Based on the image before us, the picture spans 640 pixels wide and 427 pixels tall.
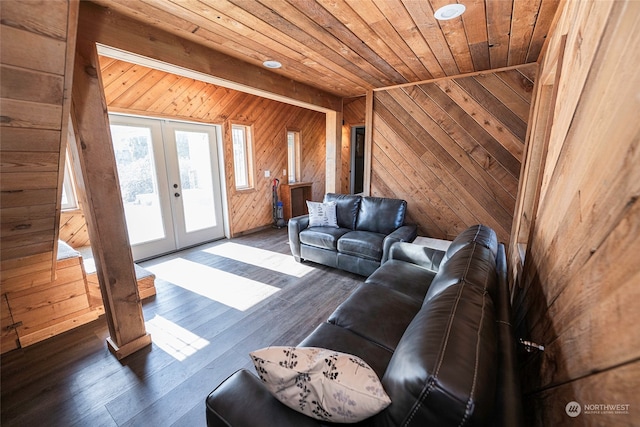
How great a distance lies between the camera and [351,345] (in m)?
1.34

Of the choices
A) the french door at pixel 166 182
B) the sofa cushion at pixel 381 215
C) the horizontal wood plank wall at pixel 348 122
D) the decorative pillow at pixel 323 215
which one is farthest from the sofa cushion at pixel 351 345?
the horizontal wood plank wall at pixel 348 122

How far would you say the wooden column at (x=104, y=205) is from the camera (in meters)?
1.52

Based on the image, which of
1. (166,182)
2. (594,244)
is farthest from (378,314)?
(166,182)

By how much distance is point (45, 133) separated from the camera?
1.28m

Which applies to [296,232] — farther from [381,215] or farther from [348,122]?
[348,122]

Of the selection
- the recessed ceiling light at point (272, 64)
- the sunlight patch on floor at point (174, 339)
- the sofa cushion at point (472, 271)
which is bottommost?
the sunlight patch on floor at point (174, 339)

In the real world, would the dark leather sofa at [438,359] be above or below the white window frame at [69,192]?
below

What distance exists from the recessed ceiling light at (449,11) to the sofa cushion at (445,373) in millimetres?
1879

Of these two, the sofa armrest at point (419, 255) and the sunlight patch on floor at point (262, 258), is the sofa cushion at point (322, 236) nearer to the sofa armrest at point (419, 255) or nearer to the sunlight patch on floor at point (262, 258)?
the sunlight patch on floor at point (262, 258)

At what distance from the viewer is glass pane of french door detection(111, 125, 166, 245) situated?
328 centimetres

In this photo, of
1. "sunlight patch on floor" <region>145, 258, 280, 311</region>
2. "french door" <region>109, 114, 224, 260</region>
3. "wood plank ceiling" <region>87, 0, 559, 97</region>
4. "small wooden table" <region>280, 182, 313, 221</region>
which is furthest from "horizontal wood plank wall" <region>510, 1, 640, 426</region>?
"small wooden table" <region>280, 182, 313, 221</region>

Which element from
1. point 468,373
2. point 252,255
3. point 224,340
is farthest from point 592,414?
point 252,255

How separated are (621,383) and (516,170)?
3045 millimetres

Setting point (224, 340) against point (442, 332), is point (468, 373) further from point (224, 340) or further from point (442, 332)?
point (224, 340)
